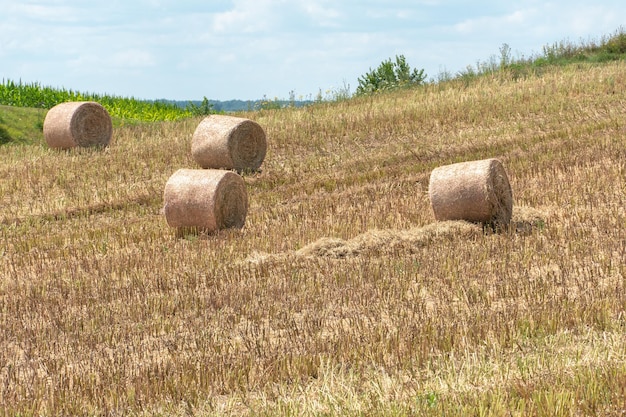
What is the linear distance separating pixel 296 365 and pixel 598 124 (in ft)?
47.1

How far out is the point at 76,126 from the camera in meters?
21.3

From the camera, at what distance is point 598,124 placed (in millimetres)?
19578

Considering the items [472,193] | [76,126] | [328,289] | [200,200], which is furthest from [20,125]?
[328,289]

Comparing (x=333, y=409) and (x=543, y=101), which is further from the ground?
(x=543, y=101)

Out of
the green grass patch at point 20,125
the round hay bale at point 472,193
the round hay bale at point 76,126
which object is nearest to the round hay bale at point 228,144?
the round hay bale at point 76,126

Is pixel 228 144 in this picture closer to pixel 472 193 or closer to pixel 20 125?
pixel 472 193

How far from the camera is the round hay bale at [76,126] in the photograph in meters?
21.2

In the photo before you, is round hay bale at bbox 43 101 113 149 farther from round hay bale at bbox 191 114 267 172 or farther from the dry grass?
round hay bale at bbox 191 114 267 172

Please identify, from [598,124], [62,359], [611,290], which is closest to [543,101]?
[598,124]

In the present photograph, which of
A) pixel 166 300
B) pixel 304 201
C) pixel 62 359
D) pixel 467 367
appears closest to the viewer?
pixel 467 367

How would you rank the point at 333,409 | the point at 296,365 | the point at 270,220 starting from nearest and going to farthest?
the point at 333,409 → the point at 296,365 → the point at 270,220

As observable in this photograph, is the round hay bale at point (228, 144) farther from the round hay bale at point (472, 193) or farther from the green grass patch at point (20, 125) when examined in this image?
the green grass patch at point (20, 125)

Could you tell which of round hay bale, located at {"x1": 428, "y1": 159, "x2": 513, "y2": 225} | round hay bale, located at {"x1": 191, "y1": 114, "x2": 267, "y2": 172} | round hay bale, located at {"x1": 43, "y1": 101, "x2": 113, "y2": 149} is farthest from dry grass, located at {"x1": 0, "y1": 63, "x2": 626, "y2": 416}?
round hay bale, located at {"x1": 43, "y1": 101, "x2": 113, "y2": 149}

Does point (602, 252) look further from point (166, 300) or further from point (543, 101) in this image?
point (543, 101)
